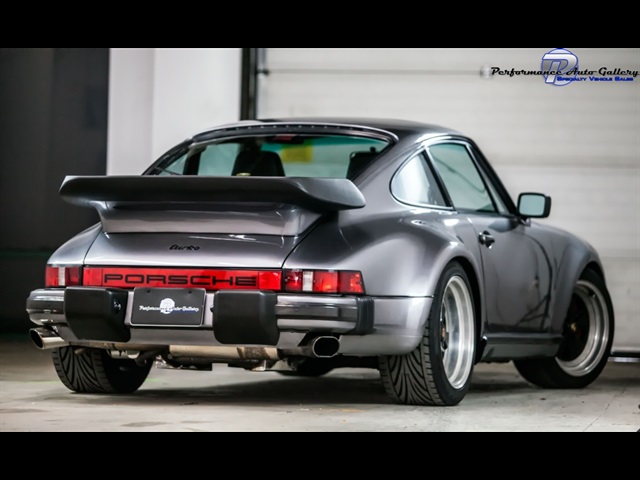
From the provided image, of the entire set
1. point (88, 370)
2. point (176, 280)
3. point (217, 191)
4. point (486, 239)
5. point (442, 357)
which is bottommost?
point (88, 370)

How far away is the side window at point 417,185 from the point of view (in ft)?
23.9

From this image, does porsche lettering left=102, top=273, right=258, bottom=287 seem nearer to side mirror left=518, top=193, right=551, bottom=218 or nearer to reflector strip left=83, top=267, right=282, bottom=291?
reflector strip left=83, top=267, right=282, bottom=291

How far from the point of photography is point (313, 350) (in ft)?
21.5

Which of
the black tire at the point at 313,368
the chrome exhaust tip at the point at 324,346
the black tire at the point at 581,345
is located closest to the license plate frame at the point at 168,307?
the chrome exhaust tip at the point at 324,346

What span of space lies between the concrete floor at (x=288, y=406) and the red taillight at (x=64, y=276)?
2.04ft

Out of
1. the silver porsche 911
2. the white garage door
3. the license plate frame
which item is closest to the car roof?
the silver porsche 911

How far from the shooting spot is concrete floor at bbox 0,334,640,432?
6.27 metres

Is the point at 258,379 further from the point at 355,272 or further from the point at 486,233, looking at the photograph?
the point at 355,272

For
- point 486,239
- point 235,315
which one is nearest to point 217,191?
point 235,315

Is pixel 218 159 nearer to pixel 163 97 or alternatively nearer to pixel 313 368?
pixel 313 368

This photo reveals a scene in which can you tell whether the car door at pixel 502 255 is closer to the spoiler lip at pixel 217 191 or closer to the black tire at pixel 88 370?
the spoiler lip at pixel 217 191

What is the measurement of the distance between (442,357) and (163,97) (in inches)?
250

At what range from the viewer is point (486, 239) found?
7.83 m
